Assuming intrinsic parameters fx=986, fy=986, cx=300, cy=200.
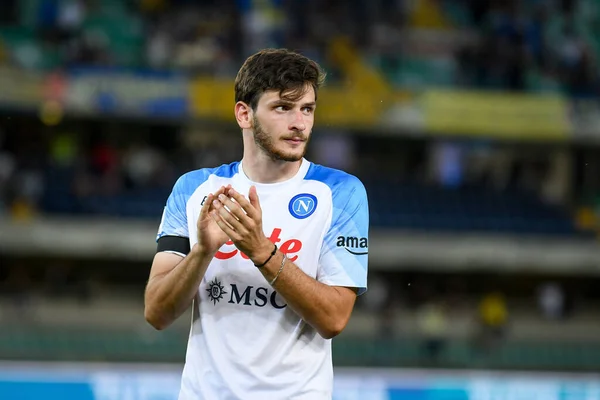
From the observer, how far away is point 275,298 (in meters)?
3.29

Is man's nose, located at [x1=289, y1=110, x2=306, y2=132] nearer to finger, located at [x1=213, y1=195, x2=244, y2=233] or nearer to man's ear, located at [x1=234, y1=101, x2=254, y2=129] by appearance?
man's ear, located at [x1=234, y1=101, x2=254, y2=129]

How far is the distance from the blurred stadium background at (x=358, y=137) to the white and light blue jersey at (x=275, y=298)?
57.0 ft

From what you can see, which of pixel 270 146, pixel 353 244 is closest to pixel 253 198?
pixel 270 146

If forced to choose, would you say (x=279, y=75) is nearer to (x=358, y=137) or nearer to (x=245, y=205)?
(x=245, y=205)

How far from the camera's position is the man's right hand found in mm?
3072

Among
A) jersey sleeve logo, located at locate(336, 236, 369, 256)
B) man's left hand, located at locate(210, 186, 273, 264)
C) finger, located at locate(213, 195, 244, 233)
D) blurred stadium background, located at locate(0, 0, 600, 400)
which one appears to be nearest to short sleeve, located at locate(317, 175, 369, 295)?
jersey sleeve logo, located at locate(336, 236, 369, 256)

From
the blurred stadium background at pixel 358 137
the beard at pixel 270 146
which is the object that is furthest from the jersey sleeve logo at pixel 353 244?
the blurred stadium background at pixel 358 137

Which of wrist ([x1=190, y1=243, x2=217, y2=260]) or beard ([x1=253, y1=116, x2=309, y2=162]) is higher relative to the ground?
beard ([x1=253, y1=116, x2=309, y2=162])

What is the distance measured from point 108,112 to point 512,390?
48.3ft

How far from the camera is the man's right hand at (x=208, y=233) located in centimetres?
307

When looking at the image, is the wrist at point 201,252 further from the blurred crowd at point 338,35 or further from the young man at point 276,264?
the blurred crowd at point 338,35

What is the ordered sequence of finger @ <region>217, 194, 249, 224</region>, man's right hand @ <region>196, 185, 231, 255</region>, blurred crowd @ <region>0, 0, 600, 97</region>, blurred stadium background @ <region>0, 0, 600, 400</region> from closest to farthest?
finger @ <region>217, 194, 249, 224</region> → man's right hand @ <region>196, 185, 231, 255</region> → blurred stadium background @ <region>0, 0, 600, 400</region> → blurred crowd @ <region>0, 0, 600, 97</region>

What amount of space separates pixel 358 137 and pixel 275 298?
80.2 feet

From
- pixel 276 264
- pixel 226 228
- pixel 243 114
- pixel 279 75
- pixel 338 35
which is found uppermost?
pixel 338 35
